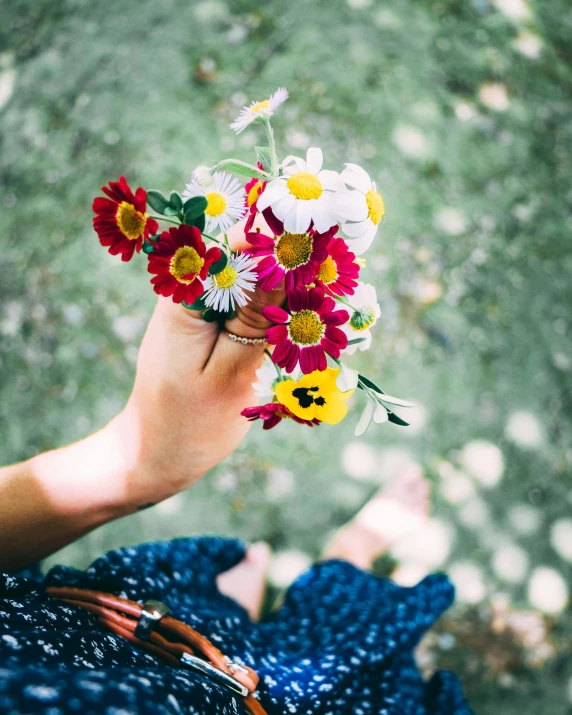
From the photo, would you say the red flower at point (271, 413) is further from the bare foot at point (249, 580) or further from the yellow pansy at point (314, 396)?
the bare foot at point (249, 580)

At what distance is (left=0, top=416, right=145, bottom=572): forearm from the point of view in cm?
103

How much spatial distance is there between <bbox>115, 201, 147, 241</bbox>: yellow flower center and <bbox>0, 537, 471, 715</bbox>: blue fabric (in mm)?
517

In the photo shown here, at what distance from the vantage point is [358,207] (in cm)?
A: 67

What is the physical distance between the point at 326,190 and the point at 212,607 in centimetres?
108

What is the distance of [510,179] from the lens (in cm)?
216

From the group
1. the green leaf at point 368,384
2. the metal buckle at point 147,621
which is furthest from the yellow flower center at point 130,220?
the metal buckle at point 147,621

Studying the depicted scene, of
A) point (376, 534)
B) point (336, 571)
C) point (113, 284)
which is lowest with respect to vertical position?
point (376, 534)

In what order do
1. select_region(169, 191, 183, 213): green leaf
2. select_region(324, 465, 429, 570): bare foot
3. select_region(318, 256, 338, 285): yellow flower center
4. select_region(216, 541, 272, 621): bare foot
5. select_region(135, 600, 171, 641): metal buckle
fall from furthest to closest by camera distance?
select_region(324, 465, 429, 570): bare foot → select_region(216, 541, 272, 621): bare foot → select_region(135, 600, 171, 641): metal buckle → select_region(318, 256, 338, 285): yellow flower center → select_region(169, 191, 183, 213): green leaf

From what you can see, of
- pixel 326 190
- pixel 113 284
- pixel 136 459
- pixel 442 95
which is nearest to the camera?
pixel 326 190

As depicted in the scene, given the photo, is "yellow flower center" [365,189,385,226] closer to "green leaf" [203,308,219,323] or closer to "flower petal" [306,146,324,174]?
"flower petal" [306,146,324,174]

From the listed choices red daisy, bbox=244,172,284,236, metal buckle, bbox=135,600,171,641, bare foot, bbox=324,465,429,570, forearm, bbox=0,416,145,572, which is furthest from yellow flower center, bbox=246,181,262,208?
bare foot, bbox=324,465,429,570

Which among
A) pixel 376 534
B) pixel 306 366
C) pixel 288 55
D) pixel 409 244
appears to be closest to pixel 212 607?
pixel 376 534

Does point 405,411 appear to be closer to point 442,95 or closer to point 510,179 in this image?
point 510,179

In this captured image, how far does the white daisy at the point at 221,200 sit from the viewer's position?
0.69m
